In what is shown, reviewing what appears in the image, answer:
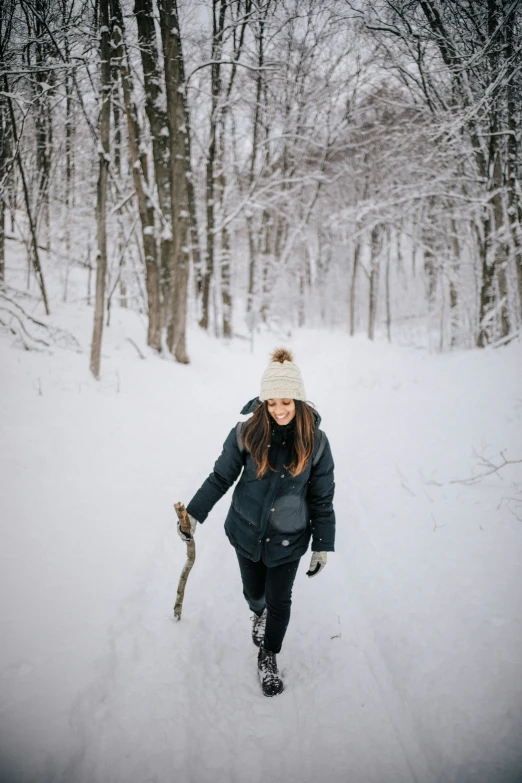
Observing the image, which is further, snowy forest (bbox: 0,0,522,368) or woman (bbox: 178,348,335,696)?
snowy forest (bbox: 0,0,522,368)

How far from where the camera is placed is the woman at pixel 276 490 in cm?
209

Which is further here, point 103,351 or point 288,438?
point 103,351

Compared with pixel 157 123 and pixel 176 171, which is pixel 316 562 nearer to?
pixel 176 171

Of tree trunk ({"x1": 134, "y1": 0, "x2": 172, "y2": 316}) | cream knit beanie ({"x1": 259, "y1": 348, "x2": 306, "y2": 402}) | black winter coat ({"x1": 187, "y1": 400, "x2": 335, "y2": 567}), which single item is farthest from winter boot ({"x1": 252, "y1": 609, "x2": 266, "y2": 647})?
tree trunk ({"x1": 134, "y1": 0, "x2": 172, "y2": 316})

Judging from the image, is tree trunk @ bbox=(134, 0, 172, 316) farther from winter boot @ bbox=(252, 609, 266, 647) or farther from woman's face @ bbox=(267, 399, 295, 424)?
winter boot @ bbox=(252, 609, 266, 647)

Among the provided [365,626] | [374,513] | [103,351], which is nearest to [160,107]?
[103,351]

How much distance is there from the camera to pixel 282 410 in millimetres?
2086

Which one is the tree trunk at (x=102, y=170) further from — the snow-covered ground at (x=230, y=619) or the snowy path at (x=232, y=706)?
the snowy path at (x=232, y=706)

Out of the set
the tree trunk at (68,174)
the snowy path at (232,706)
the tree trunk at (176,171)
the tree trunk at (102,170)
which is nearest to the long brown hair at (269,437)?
the snowy path at (232,706)

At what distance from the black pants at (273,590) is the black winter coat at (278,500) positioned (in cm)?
10

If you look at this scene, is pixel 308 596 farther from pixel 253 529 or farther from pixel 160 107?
pixel 160 107

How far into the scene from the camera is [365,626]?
2.67 m

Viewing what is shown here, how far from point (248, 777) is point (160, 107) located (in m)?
11.6

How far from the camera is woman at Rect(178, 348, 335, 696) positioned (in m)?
2.09
